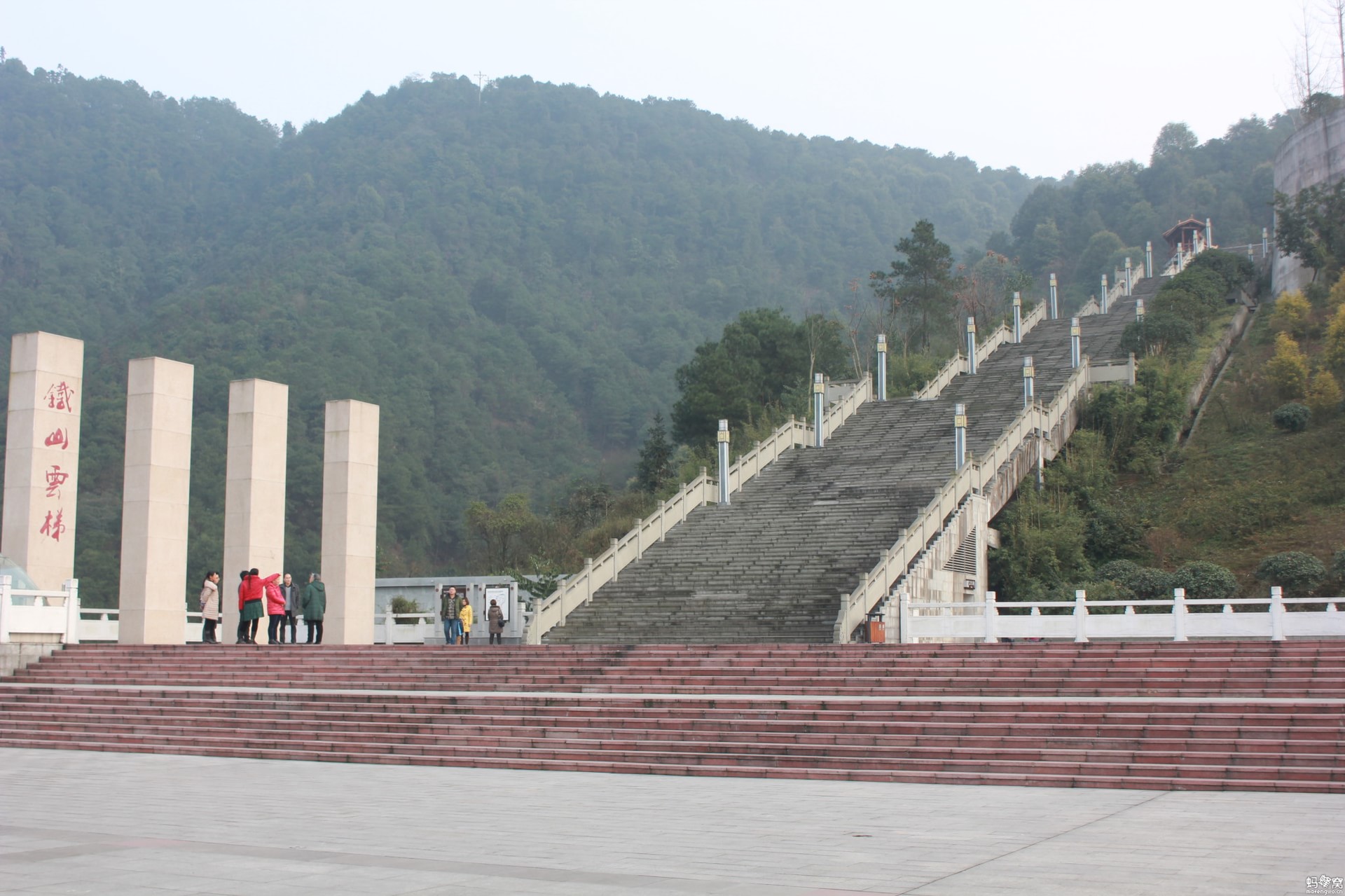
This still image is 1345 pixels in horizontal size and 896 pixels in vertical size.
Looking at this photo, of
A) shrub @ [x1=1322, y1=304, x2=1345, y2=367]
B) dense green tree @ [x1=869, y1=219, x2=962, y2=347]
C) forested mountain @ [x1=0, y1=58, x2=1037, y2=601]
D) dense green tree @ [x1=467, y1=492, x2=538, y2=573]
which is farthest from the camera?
forested mountain @ [x1=0, y1=58, x2=1037, y2=601]

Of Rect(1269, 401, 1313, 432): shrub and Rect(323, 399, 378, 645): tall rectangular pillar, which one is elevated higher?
Rect(1269, 401, 1313, 432): shrub

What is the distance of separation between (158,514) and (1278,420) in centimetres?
2625

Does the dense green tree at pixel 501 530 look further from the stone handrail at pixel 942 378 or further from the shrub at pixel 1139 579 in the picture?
the shrub at pixel 1139 579

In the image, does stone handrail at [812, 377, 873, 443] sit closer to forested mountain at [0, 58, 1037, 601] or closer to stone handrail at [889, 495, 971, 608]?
stone handrail at [889, 495, 971, 608]

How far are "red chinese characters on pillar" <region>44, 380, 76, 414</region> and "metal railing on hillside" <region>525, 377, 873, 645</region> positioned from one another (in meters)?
8.71

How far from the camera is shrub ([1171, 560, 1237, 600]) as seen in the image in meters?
24.3

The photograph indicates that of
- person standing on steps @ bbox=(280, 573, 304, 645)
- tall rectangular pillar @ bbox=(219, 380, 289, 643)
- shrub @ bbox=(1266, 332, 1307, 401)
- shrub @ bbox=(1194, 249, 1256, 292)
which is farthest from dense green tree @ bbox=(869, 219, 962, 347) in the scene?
tall rectangular pillar @ bbox=(219, 380, 289, 643)

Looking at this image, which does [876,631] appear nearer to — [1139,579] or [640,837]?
[1139,579]

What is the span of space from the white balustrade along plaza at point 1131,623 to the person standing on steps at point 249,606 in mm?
10549

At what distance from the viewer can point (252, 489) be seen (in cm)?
2381

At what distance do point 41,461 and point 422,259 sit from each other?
223 ft

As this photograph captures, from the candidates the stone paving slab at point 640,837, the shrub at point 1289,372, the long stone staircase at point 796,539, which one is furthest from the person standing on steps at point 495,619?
the shrub at point 1289,372

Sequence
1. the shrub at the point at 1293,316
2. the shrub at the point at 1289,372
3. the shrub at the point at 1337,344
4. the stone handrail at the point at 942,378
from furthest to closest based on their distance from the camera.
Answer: the shrub at the point at 1293,316 < the stone handrail at the point at 942,378 < the shrub at the point at 1289,372 < the shrub at the point at 1337,344

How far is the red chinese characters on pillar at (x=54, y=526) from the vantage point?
22344 mm
